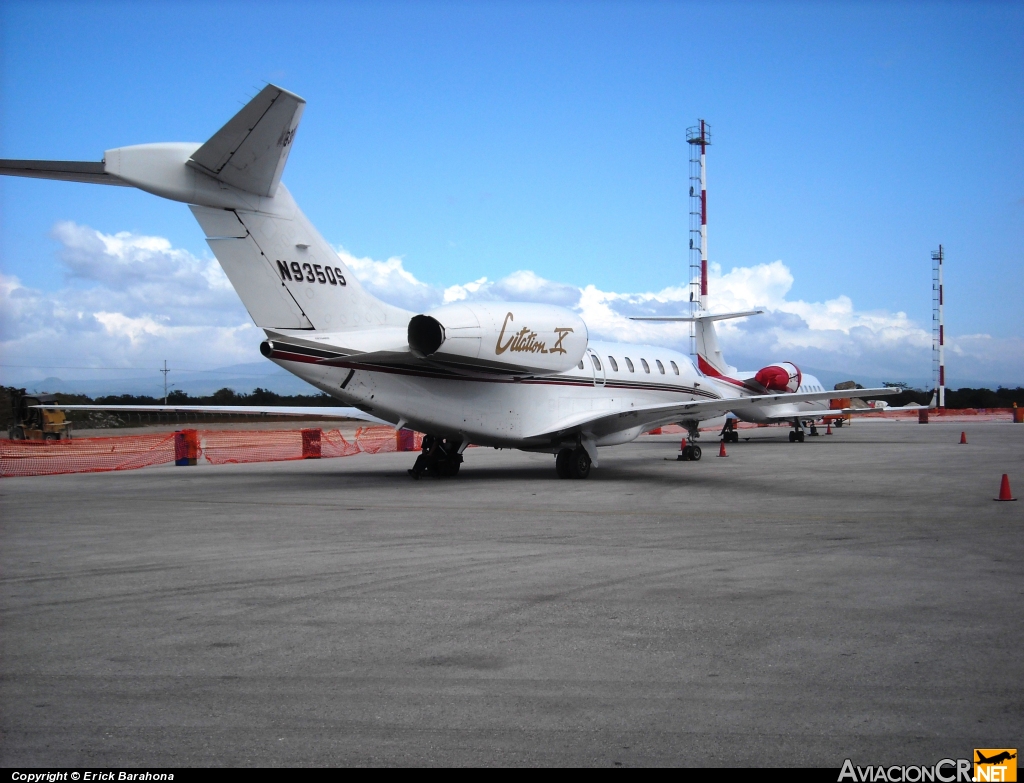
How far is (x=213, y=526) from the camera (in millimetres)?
10812

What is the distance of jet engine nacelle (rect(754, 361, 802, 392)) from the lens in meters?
33.2

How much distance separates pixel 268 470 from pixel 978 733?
62.5ft

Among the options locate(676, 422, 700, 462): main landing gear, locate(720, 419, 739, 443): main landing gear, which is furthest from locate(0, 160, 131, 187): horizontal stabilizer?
locate(720, 419, 739, 443): main landing gear

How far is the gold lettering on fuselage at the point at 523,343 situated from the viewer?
51.9 feet

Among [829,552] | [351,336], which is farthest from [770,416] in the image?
[829,552]

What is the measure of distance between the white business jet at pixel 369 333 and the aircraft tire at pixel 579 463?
0.03 meters

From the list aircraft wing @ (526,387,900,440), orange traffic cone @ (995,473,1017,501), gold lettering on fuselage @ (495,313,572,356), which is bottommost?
orange traffic cone @ (995,473,1017,501)

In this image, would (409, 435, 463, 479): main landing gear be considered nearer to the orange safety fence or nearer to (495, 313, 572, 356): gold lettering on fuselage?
(495, 313, 572, 356): gold lettering on fuselage

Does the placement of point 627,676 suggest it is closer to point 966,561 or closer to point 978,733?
point 978,733

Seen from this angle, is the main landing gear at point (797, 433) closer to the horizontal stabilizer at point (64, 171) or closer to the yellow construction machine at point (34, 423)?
the horizontal stabilizer at point (64, 171)

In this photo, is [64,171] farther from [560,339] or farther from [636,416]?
[636,416]

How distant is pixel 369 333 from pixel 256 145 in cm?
374

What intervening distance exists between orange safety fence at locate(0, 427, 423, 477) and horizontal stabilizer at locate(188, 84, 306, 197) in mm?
11590

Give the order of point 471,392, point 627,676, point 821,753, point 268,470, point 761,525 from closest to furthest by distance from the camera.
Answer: point 821,753, point 627,676, point 761,525, point 471,392, point 268,470
